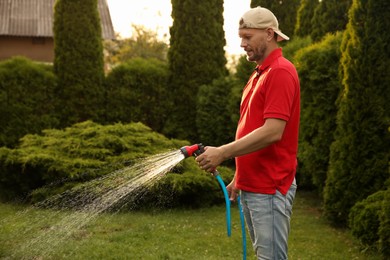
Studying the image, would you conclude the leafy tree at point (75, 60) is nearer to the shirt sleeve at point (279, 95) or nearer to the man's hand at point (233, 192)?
the man's hand at point (233, 192)

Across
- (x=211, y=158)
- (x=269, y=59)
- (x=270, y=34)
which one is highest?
(x=270, y=34)

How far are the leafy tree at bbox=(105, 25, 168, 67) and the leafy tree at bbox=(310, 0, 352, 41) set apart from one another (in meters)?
23.9

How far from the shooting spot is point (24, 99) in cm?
1162

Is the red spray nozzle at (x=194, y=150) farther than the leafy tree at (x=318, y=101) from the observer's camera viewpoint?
No

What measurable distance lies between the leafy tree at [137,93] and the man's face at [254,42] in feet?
29.7

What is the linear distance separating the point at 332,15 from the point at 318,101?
237cm

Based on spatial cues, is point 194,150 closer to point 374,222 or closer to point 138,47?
point 374,222

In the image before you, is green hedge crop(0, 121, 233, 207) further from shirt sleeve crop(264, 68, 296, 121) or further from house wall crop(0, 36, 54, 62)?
house wall crop(0, 36, 54, 62)

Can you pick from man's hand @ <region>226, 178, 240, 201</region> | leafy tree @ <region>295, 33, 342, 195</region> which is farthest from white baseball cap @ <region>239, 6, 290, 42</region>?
leafy tree @ <region>295, 33, 342, 195</region>

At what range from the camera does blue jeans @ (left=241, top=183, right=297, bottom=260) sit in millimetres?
3213

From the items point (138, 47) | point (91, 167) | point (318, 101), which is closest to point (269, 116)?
point (318, 101)

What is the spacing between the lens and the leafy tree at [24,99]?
11469 mm

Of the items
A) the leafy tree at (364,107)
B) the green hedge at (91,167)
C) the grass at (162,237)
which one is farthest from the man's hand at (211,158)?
the green hedge at (91,167)

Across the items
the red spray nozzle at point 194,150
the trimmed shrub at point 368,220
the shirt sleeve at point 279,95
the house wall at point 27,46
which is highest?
the shirt sleeve at point 279,95
